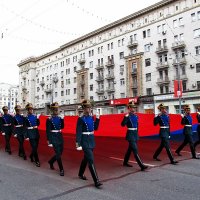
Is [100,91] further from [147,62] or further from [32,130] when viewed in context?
[32,130]

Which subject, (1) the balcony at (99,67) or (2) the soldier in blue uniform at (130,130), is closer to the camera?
(2) the soldier in blue uniform at (130,130)

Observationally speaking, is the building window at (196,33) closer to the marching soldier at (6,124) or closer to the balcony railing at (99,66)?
the balcony railing at (99,66)

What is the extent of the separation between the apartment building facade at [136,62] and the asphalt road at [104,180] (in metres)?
24.9

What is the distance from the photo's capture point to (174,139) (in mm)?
15742

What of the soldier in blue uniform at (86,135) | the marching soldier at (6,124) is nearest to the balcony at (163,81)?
the marching soldier at (6,124)

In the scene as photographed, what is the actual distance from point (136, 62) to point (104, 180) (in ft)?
157

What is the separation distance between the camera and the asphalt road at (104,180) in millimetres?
6355

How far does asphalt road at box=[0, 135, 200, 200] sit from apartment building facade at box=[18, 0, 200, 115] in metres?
24.9

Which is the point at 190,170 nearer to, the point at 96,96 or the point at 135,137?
the point at 135,137

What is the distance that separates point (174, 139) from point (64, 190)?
33.2 ft

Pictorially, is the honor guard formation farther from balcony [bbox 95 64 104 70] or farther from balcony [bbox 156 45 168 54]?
balcony [bbox 95 64 104 70]

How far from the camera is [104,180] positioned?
25.4ft

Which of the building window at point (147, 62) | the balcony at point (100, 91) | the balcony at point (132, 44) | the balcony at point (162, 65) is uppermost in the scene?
the balcony at point (132, 44)

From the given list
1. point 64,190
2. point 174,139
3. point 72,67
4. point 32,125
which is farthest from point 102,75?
point 64,190
